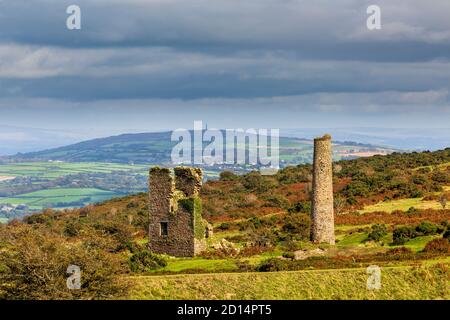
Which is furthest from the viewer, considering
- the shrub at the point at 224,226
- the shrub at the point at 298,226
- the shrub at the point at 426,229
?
the shrub at the point at 224,226

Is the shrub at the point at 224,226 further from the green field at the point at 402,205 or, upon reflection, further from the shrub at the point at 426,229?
the shrub at the point at 426,229

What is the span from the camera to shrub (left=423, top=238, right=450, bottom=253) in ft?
137

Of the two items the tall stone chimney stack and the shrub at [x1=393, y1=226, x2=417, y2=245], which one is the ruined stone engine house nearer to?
the tall stone chimney stack

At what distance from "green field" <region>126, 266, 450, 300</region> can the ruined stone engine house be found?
10285 millimetres

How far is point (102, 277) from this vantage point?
3147 centimetres

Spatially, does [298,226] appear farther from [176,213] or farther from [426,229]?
[176,213]

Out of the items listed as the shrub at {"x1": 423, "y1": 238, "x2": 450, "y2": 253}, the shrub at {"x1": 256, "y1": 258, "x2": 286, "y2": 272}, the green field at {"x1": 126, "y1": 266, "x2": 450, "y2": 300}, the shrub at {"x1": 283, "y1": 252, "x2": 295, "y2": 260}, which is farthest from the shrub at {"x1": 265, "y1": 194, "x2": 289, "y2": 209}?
the green field at {"x1": 126, "y1": 266, "x2": 450, "y2": 300}

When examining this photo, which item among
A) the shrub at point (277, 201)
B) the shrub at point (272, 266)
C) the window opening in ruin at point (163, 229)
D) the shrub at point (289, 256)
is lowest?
the shrub at point (277, 201)

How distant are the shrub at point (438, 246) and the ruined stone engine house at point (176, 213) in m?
12.5

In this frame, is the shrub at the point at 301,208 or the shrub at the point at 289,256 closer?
the shrub at the point at 289,256

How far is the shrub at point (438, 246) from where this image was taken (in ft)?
137

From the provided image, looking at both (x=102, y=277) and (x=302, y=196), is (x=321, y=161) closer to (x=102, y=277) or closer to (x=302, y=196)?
(x=102, y=277)

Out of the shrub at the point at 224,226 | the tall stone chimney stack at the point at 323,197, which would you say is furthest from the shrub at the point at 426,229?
the shrub at the point at 224,226
